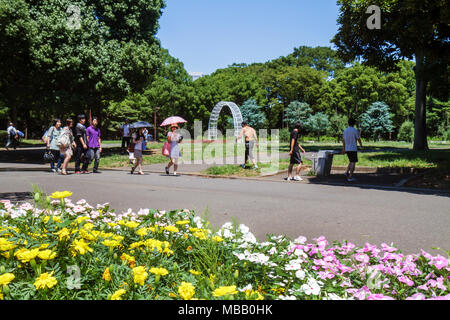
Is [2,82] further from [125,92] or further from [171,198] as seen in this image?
[171,198]

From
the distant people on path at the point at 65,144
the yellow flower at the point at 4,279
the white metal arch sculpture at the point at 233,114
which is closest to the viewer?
the yellow flower at the point at 4,279

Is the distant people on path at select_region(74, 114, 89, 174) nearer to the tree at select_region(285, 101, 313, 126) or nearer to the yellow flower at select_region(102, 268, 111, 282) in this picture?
the yellow flower at select_region(102, 268, 111, 282)

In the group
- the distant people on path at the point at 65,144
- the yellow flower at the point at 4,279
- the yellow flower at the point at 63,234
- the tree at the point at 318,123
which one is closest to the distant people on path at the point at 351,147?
the distant people on path at the point at 65,144

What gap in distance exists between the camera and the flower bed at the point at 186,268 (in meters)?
2.19

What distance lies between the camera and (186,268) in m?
2.82

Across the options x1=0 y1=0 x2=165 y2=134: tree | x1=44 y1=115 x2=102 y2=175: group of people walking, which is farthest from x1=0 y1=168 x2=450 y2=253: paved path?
x1=0 y1=0 x2=165 y2=134: tree

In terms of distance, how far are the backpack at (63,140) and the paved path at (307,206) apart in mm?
2905

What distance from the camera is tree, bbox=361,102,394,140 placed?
50500mm

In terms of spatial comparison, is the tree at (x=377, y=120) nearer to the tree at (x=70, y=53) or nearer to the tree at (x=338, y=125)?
the tree at (x=338, y=125)

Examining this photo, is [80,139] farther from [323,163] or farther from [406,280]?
[406,280]

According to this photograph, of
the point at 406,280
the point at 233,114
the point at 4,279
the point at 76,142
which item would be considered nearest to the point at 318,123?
the point at 233,114

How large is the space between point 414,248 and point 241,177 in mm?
9197

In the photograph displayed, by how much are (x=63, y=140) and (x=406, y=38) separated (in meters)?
12.0
